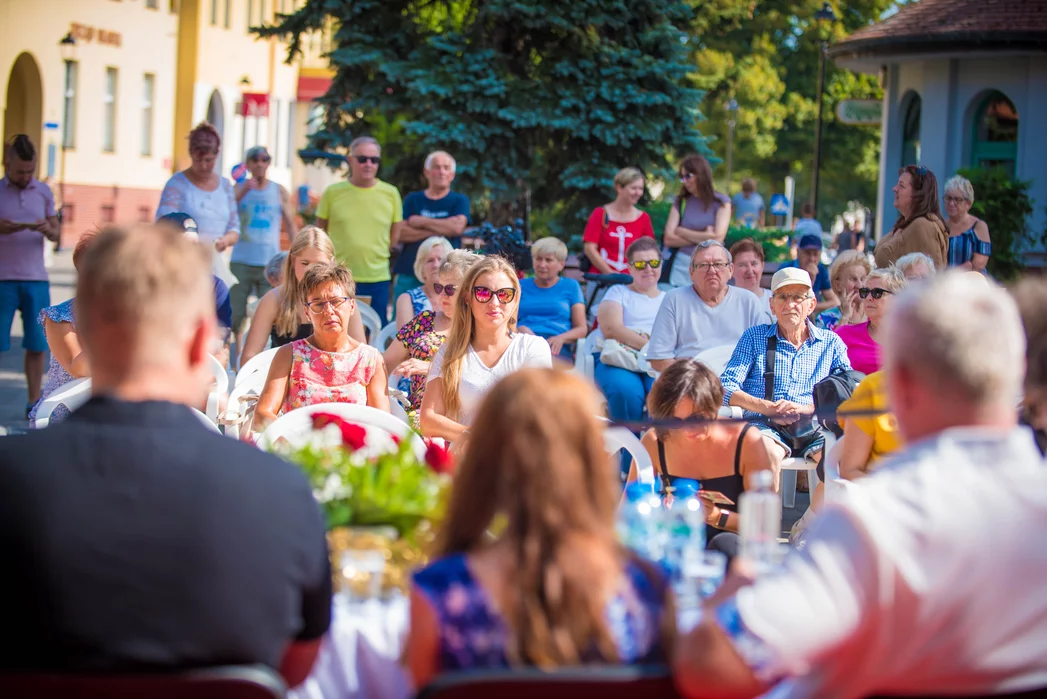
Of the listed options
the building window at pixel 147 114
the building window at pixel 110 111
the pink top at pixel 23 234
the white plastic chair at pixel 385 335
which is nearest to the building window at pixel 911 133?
the white plastic chair at pixel 385 335

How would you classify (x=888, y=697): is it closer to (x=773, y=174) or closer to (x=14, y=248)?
(x=14, y=248)

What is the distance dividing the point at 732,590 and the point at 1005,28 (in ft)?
56.4

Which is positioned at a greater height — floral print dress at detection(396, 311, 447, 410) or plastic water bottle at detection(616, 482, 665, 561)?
floral print dress at detection(396, 311, 447, 410)

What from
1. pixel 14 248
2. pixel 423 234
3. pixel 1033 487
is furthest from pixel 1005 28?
pixel 1033 487

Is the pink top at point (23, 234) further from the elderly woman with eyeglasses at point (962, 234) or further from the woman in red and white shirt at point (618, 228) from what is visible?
the elderly woman with eyeglasses at point (962, 234)

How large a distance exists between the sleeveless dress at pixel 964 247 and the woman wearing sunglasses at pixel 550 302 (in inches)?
110

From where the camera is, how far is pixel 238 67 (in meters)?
39.8

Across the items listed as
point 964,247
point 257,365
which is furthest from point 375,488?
point 964,247

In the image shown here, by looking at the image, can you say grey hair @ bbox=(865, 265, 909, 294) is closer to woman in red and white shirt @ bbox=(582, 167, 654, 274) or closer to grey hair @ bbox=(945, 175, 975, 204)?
grey hair @ bbox=(945, 175, 975, 204)

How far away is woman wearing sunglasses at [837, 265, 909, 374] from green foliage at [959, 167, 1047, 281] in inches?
391

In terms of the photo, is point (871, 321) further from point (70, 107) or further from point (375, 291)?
point (70, 107)

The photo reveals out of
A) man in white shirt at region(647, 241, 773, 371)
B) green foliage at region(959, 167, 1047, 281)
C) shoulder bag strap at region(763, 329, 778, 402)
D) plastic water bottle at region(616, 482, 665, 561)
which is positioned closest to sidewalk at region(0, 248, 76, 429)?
man in white shirt at region(647, 241, 773, 371)

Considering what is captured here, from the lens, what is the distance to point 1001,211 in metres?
16.0

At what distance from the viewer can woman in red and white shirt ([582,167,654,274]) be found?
33.4 ft
